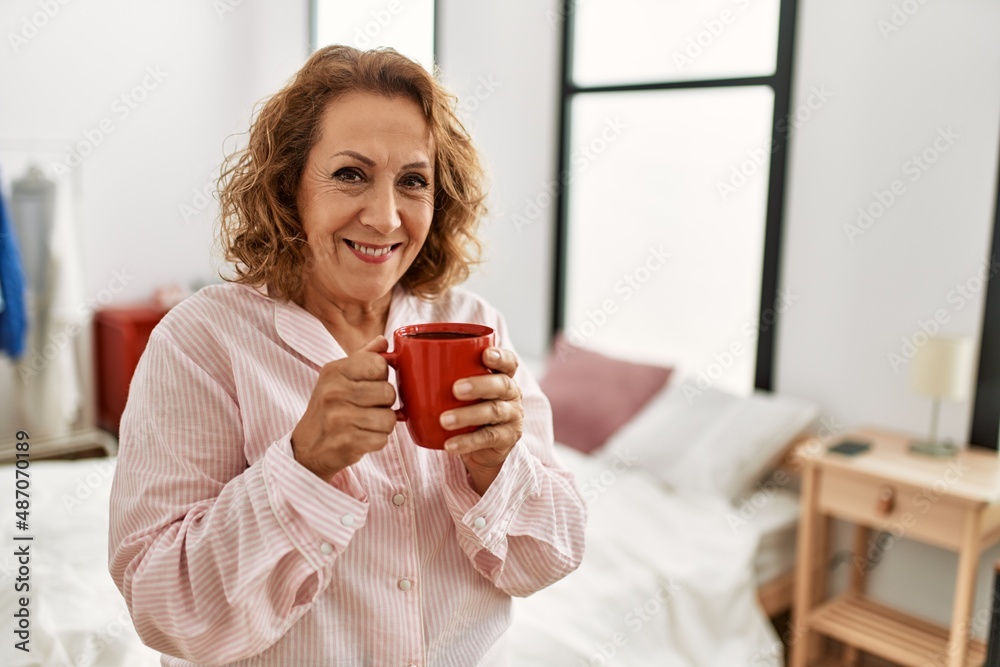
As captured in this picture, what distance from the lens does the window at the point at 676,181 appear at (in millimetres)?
2863

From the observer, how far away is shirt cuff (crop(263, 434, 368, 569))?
0.76m

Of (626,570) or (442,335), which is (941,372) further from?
(442,335)

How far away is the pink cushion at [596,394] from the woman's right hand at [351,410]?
2.20 m

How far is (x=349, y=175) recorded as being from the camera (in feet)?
3.00

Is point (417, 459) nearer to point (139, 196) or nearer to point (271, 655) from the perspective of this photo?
point (271, 655)

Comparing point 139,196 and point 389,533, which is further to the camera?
point 139,196

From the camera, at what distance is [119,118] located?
3887 mm

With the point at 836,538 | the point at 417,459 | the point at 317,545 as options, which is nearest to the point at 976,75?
the point at 836,538

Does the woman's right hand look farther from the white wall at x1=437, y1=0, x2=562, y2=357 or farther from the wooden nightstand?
the white wall at x1=437, y1=0, x2=562, y2=357

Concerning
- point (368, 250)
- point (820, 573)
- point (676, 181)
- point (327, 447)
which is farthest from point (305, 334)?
point (676, 181)

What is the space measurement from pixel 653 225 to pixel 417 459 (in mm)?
2476

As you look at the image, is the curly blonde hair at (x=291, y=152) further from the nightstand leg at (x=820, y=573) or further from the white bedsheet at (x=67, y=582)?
the nightstand leg at (x=820, y=573)

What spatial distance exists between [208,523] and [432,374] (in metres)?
0.26

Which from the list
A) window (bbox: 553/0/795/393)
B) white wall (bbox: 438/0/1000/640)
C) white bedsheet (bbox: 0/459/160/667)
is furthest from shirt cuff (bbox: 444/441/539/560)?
window (bbox: 553/0/795/393)
